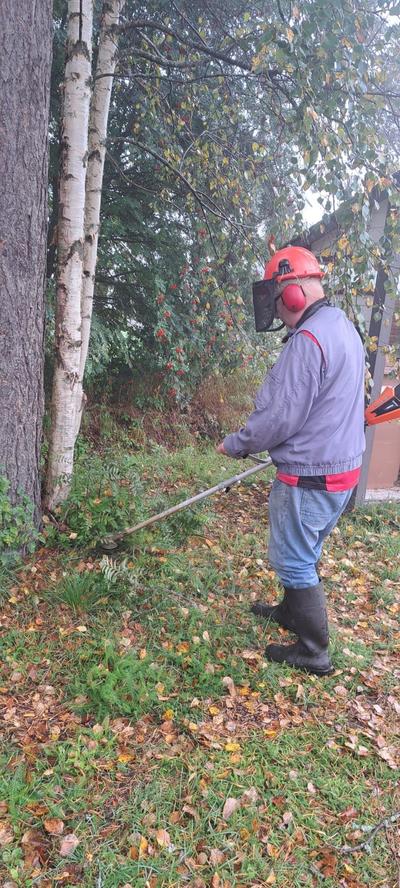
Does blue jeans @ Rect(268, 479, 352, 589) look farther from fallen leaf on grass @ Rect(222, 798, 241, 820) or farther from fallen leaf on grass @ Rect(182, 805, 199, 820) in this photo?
fallen leaf on grass @ Rect(182, 805, 199, 820)

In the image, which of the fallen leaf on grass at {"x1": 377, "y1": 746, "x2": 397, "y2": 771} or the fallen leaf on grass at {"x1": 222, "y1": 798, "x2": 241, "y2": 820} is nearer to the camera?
the fallen leaf on grass at {"x1": 222, "y1": 798, "x2": 241, "y2": 820}

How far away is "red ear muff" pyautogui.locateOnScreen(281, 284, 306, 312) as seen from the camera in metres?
2.62

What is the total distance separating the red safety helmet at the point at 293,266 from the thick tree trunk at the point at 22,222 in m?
1.53

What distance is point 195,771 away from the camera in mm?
2211

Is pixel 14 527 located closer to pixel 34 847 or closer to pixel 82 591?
pixel 82 591

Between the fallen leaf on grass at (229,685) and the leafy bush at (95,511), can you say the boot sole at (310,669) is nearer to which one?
the fallen leaf on grass at (229,685)

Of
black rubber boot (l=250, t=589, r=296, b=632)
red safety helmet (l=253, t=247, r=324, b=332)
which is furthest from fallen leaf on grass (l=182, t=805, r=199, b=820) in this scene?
red safety helmet (l=253, t=247, r=324, b=332)

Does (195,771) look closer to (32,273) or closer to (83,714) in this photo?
(83,714)

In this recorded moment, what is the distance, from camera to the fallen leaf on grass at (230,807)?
2.04 metres

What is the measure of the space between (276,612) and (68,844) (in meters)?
1.78

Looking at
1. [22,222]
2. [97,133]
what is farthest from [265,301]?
[97,133]

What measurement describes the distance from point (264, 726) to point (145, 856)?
85 centimetres

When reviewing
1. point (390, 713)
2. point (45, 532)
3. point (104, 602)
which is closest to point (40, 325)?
point (45, 532)

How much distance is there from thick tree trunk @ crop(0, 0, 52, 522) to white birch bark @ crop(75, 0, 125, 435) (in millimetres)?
653
